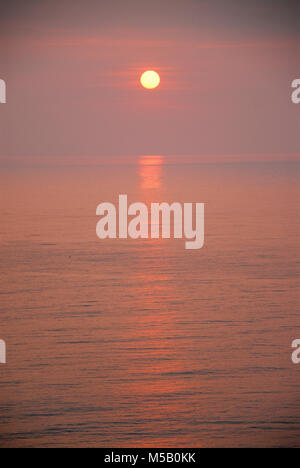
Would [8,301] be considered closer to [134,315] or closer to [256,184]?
[134,315]

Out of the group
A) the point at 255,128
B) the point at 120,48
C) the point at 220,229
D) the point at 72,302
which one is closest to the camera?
the point at 72,302

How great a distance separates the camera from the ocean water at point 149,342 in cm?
598

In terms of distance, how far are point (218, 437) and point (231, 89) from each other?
73019 mm

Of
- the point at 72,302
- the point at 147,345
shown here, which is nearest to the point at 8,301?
the point at 72,302

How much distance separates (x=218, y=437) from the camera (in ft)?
19.0

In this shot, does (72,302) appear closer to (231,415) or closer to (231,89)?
(231,415)

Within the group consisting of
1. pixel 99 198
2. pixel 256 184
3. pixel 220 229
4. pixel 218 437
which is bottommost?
pixel 218 437

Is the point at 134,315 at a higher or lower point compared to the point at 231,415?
higher

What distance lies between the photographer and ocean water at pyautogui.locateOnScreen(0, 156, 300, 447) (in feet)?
19.6

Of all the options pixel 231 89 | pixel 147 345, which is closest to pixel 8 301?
pixel 147 345

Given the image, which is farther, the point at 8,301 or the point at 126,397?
the point at 8,301

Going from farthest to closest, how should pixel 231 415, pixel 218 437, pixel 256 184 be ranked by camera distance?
pixel 256 184
pixel 231 415
pixel 218 437

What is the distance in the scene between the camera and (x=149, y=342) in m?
8.20

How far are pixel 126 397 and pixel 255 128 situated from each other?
8838cm
